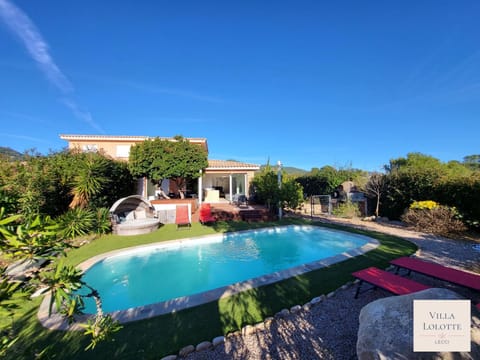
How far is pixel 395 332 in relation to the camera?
2680 millimetres

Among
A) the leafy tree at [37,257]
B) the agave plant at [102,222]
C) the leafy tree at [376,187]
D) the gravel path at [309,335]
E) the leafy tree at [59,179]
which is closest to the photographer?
the leafy tree at [37,257]

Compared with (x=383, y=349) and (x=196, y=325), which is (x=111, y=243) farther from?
(x=383, y=349)

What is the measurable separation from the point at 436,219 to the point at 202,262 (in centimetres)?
1189

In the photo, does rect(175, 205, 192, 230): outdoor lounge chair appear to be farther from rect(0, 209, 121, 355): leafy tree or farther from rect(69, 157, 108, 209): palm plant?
rect(0, 209, 121, 355): leafy tree

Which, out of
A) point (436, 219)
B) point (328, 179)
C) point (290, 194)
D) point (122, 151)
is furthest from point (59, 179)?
point (328, 179)

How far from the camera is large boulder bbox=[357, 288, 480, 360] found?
2424mm

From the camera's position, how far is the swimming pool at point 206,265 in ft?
20.0

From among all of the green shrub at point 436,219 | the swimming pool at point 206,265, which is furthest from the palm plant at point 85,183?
the green shrub at point 436,219

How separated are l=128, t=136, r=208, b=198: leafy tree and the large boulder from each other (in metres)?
15.4

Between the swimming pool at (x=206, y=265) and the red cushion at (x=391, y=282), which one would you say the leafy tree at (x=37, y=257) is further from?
→ the red cushion at (x=391, y=282)

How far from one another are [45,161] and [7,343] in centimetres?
1357

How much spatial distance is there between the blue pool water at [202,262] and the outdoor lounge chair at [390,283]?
4.22 metres

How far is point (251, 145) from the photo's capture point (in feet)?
146

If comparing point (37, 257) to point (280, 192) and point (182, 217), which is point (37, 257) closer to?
point (182, 217)
